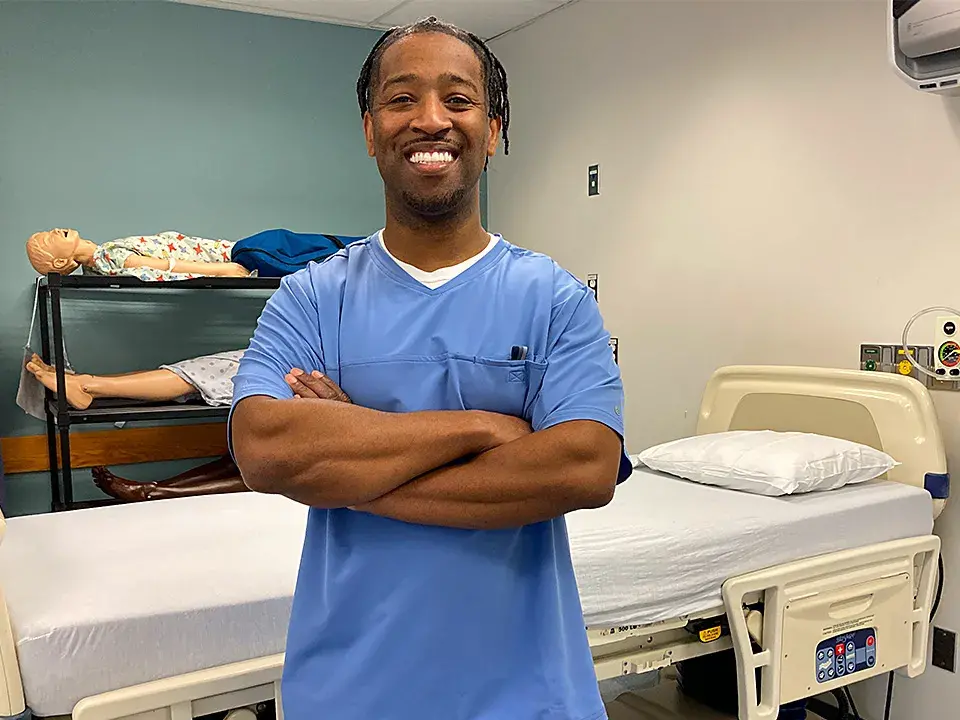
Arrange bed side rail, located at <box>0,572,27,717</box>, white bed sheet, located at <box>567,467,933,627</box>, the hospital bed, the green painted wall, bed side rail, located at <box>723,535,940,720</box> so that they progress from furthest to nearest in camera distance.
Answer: the green painted wall, bed side rail, located at <box>723,535,940,720</box>, white bed sheet, located at <box>567,467,933,627</box>, the hospital bed, bed side rail, located at <box>0,572,27,717</box>

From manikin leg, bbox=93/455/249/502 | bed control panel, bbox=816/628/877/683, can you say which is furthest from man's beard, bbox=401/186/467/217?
manikin leg, bbox=93/455/249/502

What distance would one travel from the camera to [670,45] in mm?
3338

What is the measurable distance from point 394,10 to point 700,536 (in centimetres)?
289

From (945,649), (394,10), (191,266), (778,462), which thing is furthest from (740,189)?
(191,266)

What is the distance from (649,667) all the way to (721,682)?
0.87 meters

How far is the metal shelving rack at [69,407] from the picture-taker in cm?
295

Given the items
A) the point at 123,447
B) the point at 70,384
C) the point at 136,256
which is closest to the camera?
the point at 70,384

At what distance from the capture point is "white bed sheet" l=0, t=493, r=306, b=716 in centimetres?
145

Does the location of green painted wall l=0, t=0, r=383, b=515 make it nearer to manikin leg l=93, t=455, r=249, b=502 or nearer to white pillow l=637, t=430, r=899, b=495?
manikin leg l=93, t=455, r=249, b=502

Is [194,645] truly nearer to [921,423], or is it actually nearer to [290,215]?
[921,423]

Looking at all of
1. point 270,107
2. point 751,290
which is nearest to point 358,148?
point 270,107

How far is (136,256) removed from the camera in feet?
10.2

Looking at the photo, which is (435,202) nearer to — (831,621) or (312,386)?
(312,386)

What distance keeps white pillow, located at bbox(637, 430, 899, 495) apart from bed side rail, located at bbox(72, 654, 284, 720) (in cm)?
137
